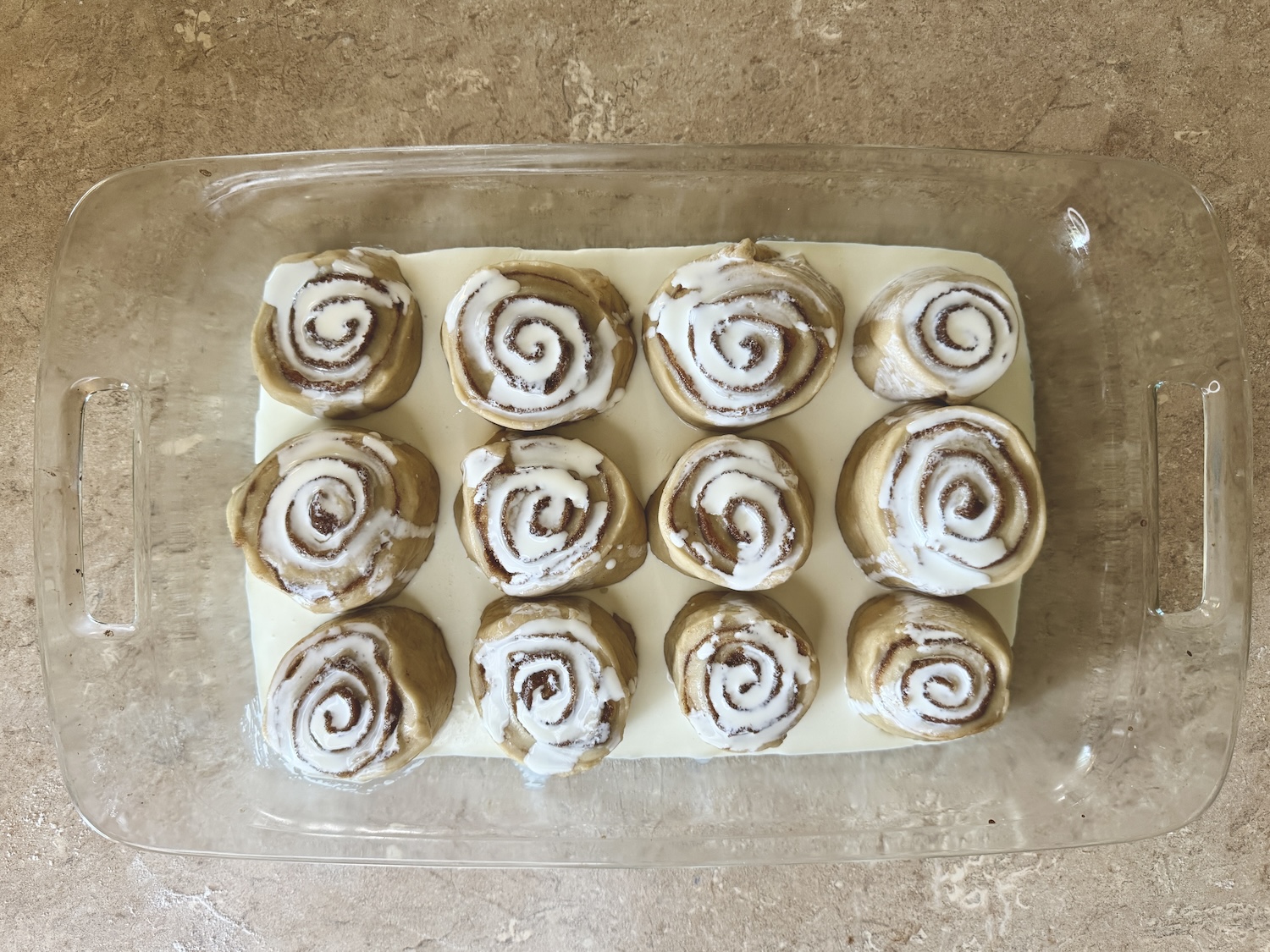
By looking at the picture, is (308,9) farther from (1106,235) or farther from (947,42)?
(1106,235)

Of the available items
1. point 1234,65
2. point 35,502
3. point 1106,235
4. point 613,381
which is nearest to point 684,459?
point 613,381

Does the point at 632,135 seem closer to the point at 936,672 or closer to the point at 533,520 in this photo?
the point at 533,520

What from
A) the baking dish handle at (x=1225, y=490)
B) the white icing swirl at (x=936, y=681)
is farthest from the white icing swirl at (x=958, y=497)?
the baking dish handle at (x=1225, y=490)

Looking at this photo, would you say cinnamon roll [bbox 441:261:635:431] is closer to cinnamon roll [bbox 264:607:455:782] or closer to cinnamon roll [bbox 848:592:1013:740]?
cinnamon roll [bbox 264:607:455:782]

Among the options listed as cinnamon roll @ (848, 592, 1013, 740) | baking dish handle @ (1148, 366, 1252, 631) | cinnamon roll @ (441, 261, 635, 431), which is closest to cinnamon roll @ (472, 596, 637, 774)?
cinnamon roll @ (441, 261, 635, 431)

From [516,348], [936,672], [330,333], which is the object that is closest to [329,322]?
[330,333]

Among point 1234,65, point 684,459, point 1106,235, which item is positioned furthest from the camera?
point 1234,65
